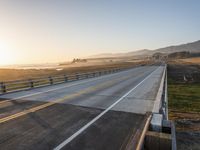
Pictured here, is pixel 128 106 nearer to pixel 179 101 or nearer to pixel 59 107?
pixel 59 107

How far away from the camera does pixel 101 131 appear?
22.1ft

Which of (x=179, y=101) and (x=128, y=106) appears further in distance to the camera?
(x=179, y=101)

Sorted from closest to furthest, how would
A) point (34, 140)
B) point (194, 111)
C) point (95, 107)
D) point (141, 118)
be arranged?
point (34, 140), point (141, 118), point (95, 107), point (194, 111)

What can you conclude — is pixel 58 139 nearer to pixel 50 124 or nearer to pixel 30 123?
pixel 50 124

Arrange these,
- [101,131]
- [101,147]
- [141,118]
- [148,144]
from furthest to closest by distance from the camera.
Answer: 1. [141,118]
2. [101,131]
3. [101,147]
4. [148,144]

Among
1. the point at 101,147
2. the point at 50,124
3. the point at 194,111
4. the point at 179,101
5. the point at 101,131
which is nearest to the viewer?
the point at 101,147

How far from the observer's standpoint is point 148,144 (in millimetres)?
4965

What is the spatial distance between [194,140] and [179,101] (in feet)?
43.8

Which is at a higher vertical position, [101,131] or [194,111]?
[101,131]

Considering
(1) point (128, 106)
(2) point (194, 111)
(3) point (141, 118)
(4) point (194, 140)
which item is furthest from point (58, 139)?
(2) point (194, 111)

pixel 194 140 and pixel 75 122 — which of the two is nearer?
pixel 75 122

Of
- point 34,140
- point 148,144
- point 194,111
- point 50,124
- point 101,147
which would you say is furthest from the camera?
point 194,111

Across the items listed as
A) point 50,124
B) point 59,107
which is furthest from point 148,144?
point 59,107

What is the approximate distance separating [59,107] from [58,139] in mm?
4318
